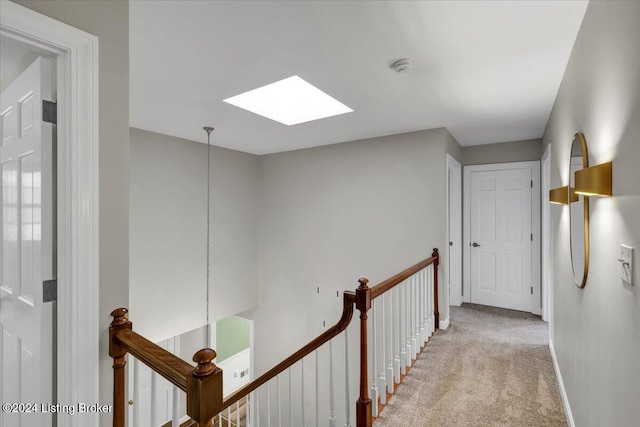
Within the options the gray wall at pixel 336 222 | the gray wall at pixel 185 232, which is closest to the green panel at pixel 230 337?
the gray wall at pixel 336 222

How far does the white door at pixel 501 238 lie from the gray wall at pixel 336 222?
0.79m

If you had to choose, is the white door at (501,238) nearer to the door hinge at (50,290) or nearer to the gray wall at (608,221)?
the gray wall at (608,221)

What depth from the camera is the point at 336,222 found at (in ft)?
16.2

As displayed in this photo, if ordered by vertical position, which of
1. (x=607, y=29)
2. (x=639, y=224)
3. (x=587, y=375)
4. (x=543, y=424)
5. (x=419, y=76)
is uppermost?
(x=419, y=76)

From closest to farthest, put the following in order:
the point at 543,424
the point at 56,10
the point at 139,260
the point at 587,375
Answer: the point at 56,10 < the point at 587,375 < the point at 543,424 < the point at 139,260

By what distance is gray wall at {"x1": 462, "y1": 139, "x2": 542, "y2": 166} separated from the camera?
173 inches

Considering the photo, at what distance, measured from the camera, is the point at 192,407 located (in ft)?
3.35

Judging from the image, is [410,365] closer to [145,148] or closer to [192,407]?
[192,407]

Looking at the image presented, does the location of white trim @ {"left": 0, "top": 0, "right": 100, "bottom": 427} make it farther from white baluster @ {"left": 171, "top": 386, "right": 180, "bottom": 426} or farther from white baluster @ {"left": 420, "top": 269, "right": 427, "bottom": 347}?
white baluster @ {"left": 420, "top": 269, "right": 427, "bottom": 347}

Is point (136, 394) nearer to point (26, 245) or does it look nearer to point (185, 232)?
point (26, 245)

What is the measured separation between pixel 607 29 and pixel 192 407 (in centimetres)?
205

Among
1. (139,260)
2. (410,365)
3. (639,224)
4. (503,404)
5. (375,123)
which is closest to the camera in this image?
(639,224)

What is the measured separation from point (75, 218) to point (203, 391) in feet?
2.67

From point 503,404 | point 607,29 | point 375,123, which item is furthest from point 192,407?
point 375,123
